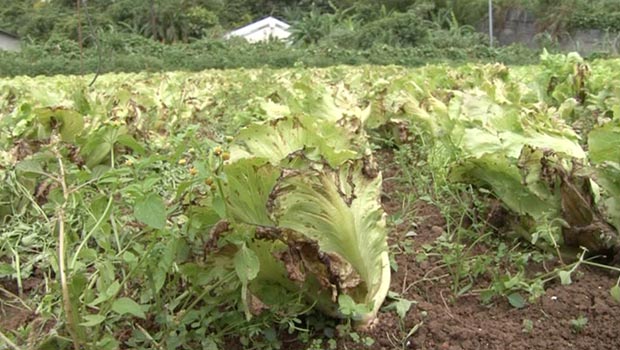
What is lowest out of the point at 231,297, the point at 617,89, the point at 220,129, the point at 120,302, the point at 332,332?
the point at 220,129

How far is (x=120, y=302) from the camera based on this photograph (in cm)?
141

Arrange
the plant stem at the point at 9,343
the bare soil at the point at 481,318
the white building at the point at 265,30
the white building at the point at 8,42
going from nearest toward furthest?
the plant stem at the point at 9,343 < the bare soil at the point at 481,318 < the white building at the point at 8,42 < the white building at the point at 265,30

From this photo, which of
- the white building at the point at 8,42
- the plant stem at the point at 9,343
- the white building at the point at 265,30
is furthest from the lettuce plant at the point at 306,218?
the white building at the point at 8,42

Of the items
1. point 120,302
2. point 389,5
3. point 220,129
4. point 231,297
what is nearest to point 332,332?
point 231,297

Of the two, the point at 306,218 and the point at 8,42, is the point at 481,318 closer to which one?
the point at 306,218

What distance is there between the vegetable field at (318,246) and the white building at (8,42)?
133 ft

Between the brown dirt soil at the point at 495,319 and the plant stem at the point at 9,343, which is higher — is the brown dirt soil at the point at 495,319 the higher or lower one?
the lower one

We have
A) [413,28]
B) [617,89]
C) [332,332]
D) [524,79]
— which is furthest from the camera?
[413,28]

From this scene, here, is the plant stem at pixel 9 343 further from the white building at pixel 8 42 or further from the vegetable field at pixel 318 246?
the white building at pixel 8 42

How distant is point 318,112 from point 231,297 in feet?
4.78

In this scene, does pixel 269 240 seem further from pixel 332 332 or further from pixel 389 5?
pixel 389 5

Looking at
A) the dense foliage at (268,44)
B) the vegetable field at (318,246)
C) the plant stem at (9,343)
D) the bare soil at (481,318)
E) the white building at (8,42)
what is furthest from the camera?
the white building at (8,42)

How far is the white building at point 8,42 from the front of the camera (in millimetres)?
39594

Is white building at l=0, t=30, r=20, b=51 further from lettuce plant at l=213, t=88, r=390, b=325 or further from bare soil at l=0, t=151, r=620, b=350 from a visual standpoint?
lettuce plant at l=213, t=88, r=390, b=325
